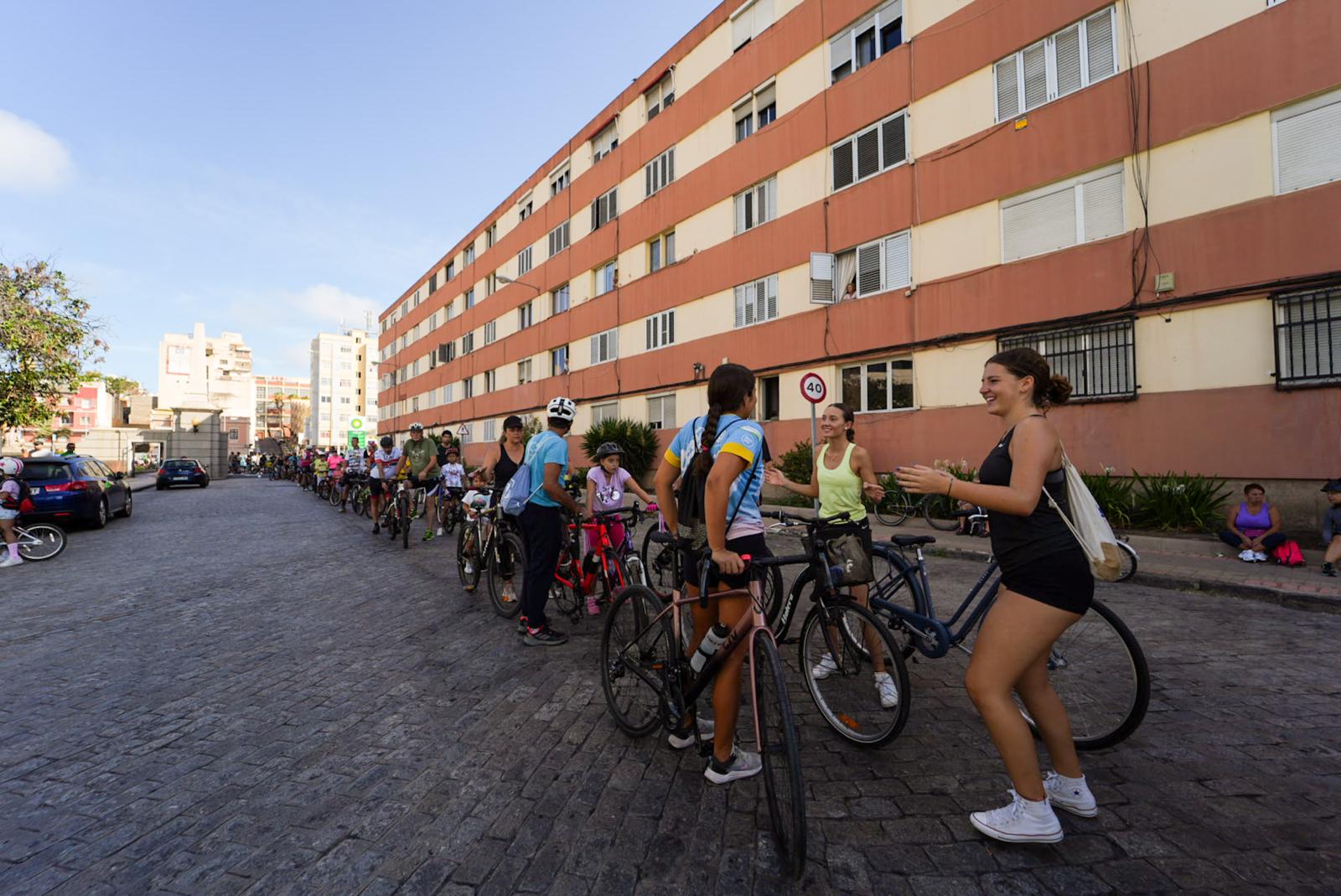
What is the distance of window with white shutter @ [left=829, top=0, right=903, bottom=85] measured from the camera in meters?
14.8

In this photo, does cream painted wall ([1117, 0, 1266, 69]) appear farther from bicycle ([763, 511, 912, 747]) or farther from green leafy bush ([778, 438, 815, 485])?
bicycle ([763, 511, 912, 747])

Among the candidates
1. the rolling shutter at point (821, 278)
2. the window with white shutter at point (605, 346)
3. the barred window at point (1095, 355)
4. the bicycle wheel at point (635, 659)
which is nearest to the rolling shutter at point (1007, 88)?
the rolling shutter at point (821, 278)

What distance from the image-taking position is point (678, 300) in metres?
21.1

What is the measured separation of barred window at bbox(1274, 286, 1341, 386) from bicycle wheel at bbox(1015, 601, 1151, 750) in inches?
359

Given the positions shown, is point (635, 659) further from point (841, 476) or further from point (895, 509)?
point (895, 509)

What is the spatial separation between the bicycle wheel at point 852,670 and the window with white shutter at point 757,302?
14.9 meters

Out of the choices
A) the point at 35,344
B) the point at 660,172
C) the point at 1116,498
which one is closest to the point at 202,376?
the point at 35,344

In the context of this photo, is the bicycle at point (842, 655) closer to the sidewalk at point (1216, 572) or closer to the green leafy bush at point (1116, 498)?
the sidewalk at point (1216, 572)

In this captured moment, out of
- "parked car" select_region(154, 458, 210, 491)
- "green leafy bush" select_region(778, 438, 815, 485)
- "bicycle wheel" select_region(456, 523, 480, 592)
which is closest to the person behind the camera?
"bicycle wheel" select_region(456, 523, 480, 592)

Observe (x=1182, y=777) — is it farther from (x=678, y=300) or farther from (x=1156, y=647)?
Answer: (x=678, y=300)

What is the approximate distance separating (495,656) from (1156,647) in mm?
5169

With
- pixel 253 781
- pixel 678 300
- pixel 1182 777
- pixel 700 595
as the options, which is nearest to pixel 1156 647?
pixel 1182 777

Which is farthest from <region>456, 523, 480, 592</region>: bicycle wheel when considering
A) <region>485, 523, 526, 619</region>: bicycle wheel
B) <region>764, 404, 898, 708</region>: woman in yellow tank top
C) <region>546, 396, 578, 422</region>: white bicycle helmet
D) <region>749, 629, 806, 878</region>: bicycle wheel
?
<region>749, 629, 806, 878</region>: bicycle wheel

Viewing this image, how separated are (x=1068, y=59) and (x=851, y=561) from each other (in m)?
13.1
